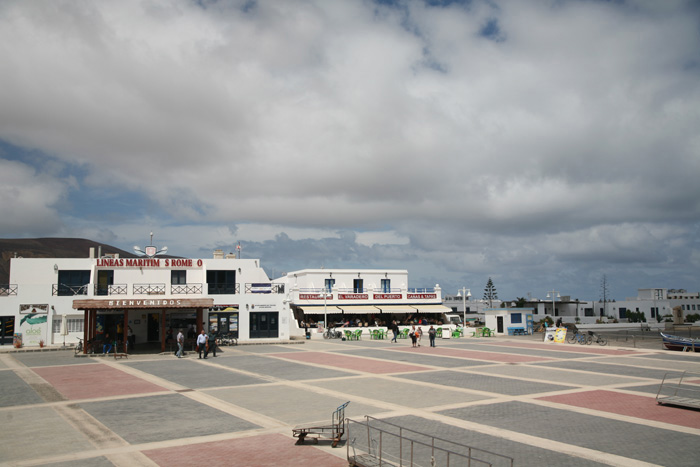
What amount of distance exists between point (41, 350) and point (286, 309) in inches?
642

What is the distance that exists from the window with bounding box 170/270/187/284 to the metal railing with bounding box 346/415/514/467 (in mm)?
31108

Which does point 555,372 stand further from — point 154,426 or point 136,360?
point 136,360

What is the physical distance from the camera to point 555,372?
24281mm

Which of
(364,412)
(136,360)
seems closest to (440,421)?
(364,412)

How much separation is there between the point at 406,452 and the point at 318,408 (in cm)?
479

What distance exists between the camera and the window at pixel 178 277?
42.2 meters

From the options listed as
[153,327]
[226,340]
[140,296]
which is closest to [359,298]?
[226,340]

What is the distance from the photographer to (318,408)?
16.3 m

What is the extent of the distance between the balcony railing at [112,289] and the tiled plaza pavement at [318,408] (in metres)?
9.84

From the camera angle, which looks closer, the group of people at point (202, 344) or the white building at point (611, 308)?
the group of people at point (202, 344)

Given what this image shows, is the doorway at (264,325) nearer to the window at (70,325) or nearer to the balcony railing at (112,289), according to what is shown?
the balcony railing at (112,289)

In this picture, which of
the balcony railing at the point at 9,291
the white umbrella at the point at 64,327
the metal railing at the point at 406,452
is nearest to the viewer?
the metal railing at the point at 406,452

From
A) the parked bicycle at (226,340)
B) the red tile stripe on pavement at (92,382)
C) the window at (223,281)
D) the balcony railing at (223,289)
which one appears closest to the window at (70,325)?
the balcony railing at (223,289)

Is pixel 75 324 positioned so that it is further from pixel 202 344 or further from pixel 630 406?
pixel 630 406
